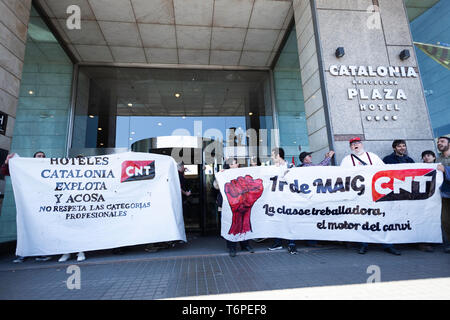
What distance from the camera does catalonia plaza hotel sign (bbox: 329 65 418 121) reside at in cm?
492

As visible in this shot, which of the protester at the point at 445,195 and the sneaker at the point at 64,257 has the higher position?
the protester at the point at 445,195

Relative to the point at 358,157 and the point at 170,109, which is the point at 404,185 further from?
the point at 170,109

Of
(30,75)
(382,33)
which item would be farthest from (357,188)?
(30,75)

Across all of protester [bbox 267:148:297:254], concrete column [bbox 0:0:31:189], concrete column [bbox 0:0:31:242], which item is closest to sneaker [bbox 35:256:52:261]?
concrete column [bbox 0:0:31:242]

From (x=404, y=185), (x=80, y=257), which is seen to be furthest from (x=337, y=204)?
(x=80, y=257)

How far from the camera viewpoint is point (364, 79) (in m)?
5.07

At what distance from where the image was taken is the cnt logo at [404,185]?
12.6 feet

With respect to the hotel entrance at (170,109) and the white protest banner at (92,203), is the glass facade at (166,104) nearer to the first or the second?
the hotel entrance at (170,109)

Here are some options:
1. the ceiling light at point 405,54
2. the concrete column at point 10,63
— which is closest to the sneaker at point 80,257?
the concrete column at point 10,63

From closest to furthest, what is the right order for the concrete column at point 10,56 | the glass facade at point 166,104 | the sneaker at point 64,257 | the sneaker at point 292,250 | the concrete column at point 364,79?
1. the sneaker at point 64,257
2. the sneaker at point 292,250
3. the concrete column at point 10,56
4. the concrete column at point 364,79
5. the glass facade at point 166,104

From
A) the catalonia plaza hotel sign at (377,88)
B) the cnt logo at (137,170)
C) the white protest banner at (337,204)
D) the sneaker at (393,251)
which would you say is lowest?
the sneaker at (393,251)

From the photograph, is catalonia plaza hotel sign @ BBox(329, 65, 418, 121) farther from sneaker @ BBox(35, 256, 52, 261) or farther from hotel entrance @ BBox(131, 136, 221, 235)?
sneaker @ BBox(35, 256, 52, 261)

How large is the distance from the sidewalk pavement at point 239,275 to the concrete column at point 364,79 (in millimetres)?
2209

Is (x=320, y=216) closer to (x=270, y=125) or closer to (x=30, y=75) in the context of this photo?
(x=270, y=125)
